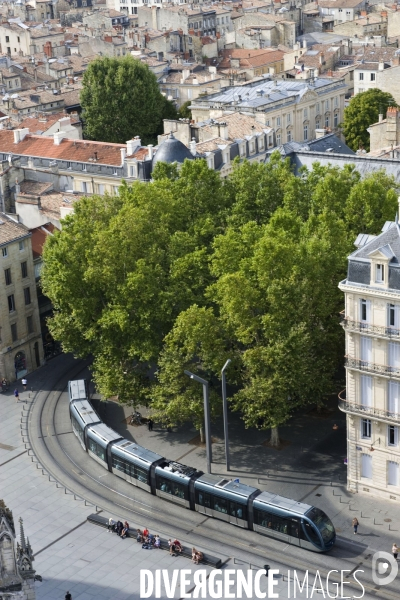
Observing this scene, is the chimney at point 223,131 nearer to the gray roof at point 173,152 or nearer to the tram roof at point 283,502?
the gray roof at point 173,152

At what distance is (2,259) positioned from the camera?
→ 8331cm

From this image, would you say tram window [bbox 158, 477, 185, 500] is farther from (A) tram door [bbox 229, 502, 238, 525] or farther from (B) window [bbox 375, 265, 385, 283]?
(B) window [bbox 375, 265, 385, 283]

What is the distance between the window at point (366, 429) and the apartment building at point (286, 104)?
5335 centimetres

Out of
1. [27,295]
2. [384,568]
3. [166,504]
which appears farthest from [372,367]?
[27,295]

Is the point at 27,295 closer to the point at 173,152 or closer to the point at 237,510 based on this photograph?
the point at 173,152

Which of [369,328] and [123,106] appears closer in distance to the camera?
[369,328]

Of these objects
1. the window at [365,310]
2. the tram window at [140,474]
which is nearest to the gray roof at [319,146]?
the window at [365,310]

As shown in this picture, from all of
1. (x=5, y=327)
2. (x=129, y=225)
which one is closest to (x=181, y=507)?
(x=129, y=225)

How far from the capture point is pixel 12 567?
148 feet

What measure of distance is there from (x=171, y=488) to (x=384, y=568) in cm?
1366

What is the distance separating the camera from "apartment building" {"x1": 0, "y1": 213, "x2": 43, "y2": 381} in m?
83.8

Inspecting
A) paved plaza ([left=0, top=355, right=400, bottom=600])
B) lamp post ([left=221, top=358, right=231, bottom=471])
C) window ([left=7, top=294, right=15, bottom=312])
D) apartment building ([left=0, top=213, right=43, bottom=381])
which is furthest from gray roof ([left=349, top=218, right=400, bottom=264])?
window ([left=7, top=294, right=15, bottom=312])

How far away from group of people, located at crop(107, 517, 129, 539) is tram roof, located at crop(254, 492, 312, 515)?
7.34 meters

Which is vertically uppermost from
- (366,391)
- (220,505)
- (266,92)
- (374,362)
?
(266,92)
